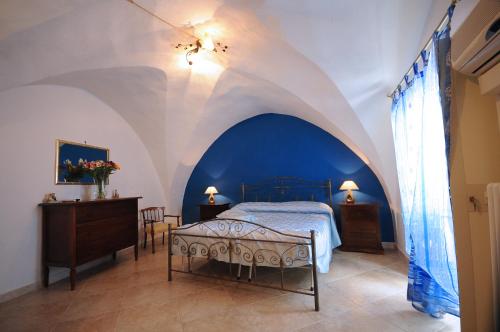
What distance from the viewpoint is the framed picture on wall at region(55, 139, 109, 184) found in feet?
10.7

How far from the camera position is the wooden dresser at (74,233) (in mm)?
2826

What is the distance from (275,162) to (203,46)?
2.96m

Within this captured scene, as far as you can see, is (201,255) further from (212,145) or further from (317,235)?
(212,145)

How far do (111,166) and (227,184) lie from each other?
8.60ft

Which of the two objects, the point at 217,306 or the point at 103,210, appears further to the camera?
the point at 103,210

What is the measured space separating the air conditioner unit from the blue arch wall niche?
329cm

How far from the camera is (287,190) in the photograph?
16.1 feet

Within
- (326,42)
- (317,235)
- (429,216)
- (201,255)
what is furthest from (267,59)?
(201,255)

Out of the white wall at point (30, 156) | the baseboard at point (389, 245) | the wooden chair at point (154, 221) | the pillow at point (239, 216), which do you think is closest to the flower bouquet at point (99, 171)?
the white wall at point (30, 156)

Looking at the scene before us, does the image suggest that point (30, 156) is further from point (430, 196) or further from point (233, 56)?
point (430, 196)

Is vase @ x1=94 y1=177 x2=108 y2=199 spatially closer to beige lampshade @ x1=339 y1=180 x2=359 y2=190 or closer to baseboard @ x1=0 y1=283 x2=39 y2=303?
baseboard @ x1=0 y1=283 x2=39 y2=303

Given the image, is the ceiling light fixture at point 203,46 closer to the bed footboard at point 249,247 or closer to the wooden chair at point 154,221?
the bed footboard at point 249,247

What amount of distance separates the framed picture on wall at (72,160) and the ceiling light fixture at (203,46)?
242 centimetres

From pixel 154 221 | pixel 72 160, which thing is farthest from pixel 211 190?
pixel 72 160
